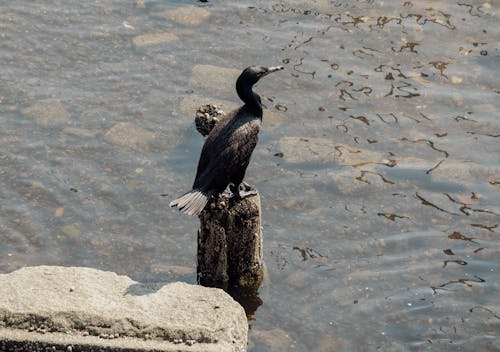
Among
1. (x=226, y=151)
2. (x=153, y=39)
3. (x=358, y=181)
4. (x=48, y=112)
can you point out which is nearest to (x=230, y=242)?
(x=226, y=151)

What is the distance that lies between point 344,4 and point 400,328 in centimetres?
520

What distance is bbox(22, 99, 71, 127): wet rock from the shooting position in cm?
940

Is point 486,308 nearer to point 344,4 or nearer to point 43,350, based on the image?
point 43,350

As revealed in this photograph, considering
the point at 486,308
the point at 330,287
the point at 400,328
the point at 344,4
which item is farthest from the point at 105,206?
the point at 344,4

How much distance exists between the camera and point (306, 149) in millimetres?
9094

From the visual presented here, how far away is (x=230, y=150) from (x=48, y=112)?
10.6 feet

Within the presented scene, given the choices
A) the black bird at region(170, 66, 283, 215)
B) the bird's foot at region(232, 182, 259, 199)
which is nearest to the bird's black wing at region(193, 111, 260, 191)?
the black bird at region(170, 66, 283, 215)

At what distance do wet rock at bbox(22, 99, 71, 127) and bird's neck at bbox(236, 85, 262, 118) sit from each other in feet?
9.67

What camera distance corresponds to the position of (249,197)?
6.98 m

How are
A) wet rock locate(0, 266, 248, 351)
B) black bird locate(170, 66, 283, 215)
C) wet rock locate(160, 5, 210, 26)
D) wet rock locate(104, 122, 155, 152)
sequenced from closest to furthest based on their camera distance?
wet rock locate(0, 266, 248, 351)
black bird locate(170, 66, 283, 215)
wet rock locate(104, 122, 155, 152)
wet rock locate(160, 5, 210, 26)

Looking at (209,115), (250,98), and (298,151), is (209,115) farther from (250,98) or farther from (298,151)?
(298,151)

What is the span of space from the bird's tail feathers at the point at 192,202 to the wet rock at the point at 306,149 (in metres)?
2.33

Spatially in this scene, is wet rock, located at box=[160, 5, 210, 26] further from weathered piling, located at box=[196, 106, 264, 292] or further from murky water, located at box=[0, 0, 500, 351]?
weathered piling, located at box=[196, 106, 264, 292]

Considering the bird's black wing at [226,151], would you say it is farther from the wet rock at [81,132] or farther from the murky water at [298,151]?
the wet rock at [81,132]
